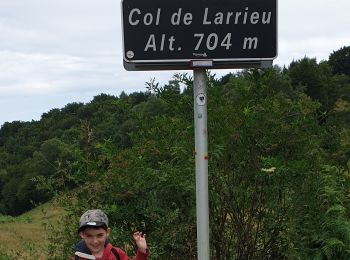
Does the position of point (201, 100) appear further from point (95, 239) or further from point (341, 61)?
point (341, 61)

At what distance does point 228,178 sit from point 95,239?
4.92ft

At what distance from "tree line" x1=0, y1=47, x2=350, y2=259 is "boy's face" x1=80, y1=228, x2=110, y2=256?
31.9 inches

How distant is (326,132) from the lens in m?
4.40

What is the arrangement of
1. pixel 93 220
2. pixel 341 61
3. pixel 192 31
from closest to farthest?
pixel 93 220 < pixel 192 31 < pixel 341 61

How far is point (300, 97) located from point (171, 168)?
5.14 feet

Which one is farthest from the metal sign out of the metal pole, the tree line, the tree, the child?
the tree

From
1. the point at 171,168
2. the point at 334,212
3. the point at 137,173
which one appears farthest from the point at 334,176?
the point at 137,173

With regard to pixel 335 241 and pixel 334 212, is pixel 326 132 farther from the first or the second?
pixel 335 241

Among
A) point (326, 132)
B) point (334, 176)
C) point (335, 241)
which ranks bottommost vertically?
point (335, 241)

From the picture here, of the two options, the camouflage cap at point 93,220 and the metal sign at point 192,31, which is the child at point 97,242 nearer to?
the camouflage cap at point 93,220

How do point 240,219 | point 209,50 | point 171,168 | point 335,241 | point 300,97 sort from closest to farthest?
point 209,50
point 335,241
point 171,168
point 240,219
point 300,97

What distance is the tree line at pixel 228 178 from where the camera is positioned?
12.8 ft

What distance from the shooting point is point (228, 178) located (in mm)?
4156

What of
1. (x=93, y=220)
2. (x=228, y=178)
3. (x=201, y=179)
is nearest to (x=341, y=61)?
(x=228, y=178)
